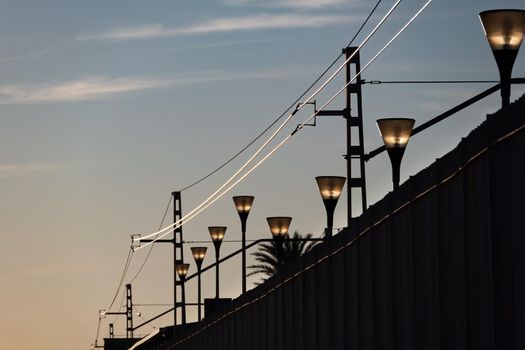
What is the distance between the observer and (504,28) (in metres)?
21.6

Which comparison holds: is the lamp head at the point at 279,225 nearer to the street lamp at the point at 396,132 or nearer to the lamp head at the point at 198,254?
the street lamp at the point at 396,132

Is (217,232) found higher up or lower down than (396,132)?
higher up

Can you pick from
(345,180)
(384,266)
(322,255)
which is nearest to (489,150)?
(384,266)

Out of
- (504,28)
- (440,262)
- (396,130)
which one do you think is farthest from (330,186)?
(440,262)

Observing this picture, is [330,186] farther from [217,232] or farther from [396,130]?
[217,232]

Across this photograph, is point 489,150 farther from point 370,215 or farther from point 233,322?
point 233,322

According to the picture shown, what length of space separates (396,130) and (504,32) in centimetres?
675

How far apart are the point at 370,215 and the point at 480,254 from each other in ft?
18.6

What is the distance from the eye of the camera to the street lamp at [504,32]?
69.0 feet

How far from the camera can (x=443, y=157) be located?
60.3ft

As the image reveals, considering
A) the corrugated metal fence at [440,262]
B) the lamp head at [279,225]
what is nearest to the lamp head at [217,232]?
the lamp head at [279,225]

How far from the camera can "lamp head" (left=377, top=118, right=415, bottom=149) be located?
92.0ft

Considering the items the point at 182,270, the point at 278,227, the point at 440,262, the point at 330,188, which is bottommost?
the point at 440,262

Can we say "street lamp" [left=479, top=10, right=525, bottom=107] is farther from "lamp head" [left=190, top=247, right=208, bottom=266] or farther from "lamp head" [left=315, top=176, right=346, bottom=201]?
"lamp head" [left=190, top=247, right=208, bottom=266]
